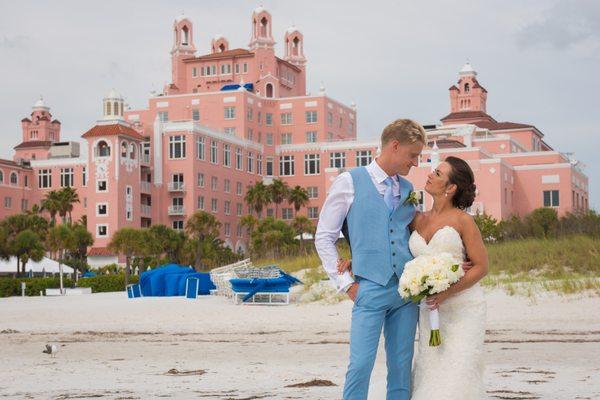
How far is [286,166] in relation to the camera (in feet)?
310

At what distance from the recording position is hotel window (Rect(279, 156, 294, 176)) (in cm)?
9411

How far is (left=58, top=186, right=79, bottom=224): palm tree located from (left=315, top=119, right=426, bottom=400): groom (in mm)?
76217

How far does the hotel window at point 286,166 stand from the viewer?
9411cm

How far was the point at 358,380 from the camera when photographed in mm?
5805

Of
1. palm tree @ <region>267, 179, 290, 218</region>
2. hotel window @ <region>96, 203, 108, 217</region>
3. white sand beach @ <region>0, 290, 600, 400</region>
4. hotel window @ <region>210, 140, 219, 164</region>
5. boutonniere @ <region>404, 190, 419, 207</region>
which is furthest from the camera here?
hotel window @ <region>210, 140, 219, 164</region>

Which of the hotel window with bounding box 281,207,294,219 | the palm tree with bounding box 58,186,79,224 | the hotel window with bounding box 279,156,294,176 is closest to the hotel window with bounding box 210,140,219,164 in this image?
the hotel window with bounding box 281,207,294,219

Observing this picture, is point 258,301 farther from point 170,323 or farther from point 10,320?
point 10,320

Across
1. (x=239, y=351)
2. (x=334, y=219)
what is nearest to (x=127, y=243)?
(x=239, y=351)

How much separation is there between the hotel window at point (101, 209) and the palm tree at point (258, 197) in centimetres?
1256

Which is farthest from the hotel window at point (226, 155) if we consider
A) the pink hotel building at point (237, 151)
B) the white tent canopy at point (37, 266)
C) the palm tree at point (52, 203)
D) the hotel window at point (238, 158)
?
the white tent canopy at point (37, 266)

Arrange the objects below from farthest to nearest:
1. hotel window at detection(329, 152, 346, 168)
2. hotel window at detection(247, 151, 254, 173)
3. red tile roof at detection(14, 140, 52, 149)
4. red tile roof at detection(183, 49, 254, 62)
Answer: red tile roof at detection(14, 140, 52, 149) < red tile roof at detection(183, 49, 254, 62) < hotel window at detection(247, 151, 254, 173) < hotel window at detection(329, 152, 346, 168)

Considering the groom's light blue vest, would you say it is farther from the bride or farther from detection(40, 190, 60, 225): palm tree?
detection(40, 190, 60, 225): palm tree

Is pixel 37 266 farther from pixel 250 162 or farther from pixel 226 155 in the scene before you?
pixel 250 162

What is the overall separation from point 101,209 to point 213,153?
37.4ft
